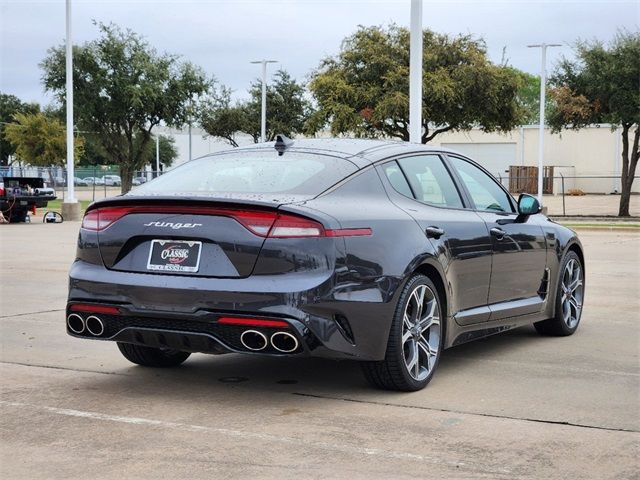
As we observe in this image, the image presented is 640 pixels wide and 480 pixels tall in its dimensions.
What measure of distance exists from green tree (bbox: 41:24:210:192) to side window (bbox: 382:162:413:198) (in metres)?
38.5

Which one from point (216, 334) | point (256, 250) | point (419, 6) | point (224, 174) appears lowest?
point (216, 334)

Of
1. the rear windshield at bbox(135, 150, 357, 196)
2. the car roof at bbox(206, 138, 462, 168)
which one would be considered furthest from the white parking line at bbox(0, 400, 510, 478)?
the car roof at bbox(206, 138, 462, 168)

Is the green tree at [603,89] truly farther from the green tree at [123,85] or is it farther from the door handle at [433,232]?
the door handle at [433,232]

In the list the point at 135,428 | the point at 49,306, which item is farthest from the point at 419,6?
the point at 135,428

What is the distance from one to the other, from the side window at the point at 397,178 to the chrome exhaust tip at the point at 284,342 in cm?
144

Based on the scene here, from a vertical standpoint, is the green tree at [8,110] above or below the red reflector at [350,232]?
above

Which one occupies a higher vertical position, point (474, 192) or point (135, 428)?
point (474, 192)

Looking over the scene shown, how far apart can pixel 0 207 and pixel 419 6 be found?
47.0ft

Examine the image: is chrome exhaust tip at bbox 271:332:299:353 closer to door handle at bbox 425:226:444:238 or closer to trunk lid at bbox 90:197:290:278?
trunk lid at bbox 90:197:290:278

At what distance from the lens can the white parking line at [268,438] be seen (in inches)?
180

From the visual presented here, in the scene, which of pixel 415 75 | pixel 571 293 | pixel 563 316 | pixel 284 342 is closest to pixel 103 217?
pixel 284 342

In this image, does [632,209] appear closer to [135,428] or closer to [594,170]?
[594,170]

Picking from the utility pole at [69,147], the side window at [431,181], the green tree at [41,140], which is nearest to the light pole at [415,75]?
the side window at [431,181]

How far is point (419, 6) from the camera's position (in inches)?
717
